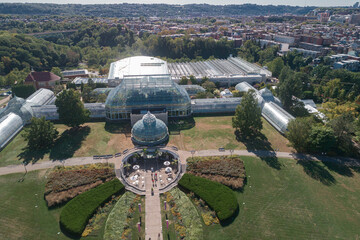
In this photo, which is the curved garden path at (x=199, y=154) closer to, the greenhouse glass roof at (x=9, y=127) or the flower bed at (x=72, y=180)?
the flower bed at (x=72, y=180)

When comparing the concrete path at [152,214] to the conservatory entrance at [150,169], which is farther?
the conservatory entrance at [150,169]

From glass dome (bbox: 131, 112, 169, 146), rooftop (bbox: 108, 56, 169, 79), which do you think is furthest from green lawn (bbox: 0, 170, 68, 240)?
rooftop (bbox: 108, 56, 169, 79)

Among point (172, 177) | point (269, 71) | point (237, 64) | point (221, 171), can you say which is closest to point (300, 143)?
point (221, 171)

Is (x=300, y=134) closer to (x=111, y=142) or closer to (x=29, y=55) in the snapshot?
(x=111, y=142)

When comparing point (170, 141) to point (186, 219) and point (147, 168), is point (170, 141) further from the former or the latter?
point (186, 219)

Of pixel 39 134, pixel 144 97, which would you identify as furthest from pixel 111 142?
pixel 144 97

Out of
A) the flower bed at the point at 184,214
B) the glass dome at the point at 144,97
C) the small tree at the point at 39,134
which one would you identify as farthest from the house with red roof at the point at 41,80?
the flower bed at the point at 184,214
